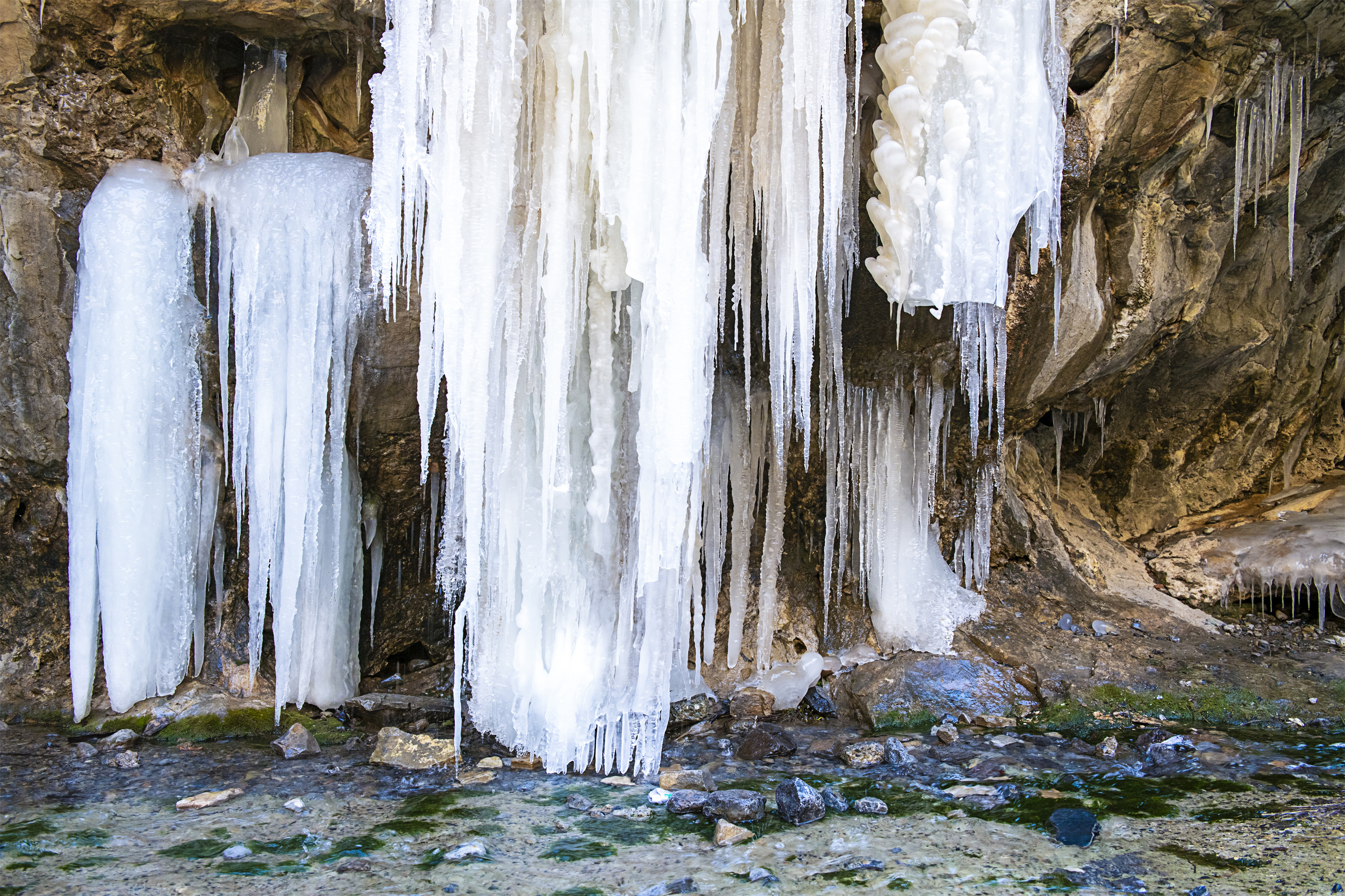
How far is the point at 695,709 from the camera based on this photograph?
6.07 meters

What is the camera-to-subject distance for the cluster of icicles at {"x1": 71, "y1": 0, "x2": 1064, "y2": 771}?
14.9 feet

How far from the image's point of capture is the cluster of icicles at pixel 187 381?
215 inches

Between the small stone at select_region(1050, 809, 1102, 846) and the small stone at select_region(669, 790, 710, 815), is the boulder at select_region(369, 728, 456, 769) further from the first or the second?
the small stone at select_region(1050, 809, 1102, 846)

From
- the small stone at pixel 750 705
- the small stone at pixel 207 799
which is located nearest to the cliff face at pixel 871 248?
the small stone at pixel 750 705

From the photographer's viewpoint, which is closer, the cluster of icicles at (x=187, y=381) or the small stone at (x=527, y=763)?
the small stone at (x=527, y=763)

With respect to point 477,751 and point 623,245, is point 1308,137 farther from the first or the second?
point 477,751

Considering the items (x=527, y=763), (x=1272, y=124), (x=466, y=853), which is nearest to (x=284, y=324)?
(x=527, y=763)

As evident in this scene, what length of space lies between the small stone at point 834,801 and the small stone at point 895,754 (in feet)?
2.57

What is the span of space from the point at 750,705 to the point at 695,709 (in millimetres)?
355

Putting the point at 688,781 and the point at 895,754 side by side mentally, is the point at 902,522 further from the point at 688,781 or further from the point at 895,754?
the point at 688,781

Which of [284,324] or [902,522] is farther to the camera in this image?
[902,522]

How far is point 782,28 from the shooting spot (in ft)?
15.4

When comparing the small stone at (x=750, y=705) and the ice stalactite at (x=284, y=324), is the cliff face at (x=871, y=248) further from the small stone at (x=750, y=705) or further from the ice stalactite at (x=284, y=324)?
the small stone at (x=750, y=705)

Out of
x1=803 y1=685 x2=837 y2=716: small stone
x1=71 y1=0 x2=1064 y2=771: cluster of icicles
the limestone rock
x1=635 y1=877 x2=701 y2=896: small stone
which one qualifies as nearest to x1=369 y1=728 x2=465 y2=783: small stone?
the limestone rock
